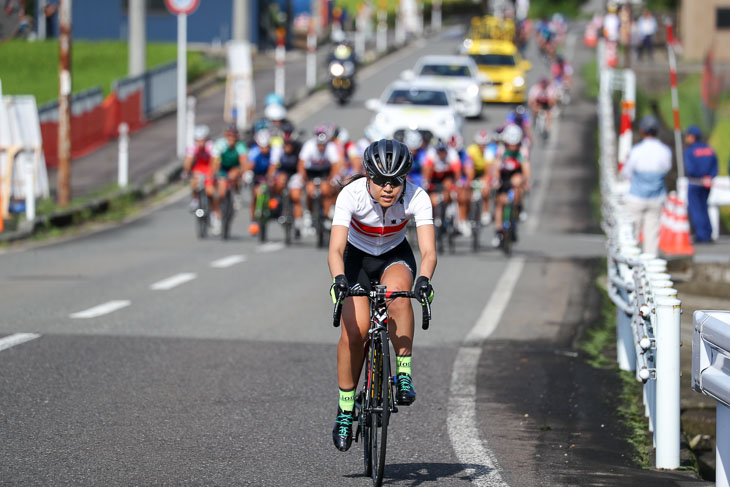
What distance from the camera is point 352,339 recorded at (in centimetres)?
722

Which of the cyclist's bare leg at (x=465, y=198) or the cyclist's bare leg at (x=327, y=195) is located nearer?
the cyclist's bare leg at (x=327, y=195)

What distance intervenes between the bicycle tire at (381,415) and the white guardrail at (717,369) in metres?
1.50

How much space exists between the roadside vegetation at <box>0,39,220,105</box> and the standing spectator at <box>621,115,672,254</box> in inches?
1209

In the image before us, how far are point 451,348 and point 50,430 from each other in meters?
4.56

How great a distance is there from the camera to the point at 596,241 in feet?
78.3

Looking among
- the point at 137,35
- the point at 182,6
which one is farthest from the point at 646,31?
the point at 182,6

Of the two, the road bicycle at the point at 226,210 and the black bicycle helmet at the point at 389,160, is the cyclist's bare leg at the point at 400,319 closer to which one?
the black bicycle helmet at the point at 389,160

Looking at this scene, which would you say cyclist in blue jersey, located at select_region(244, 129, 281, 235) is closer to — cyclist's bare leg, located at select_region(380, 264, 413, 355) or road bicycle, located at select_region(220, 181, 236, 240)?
road bicycle, located at select_region(220, 181, 236, 240)

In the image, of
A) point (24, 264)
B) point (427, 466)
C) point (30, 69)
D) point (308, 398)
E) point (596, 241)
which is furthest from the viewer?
point (30, 69)

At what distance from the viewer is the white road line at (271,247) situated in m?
20.6

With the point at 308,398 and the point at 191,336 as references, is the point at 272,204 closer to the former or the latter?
the point at 191,336

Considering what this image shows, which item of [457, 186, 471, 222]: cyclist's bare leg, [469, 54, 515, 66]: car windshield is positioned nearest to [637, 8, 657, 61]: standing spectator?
[469, 54, 515, 66]: car windshield

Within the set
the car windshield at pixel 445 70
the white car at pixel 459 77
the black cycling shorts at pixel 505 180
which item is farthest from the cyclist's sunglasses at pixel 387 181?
the car windshield at pixel 445 70

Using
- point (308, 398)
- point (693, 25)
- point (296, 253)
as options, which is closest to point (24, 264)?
point (296, 253)
